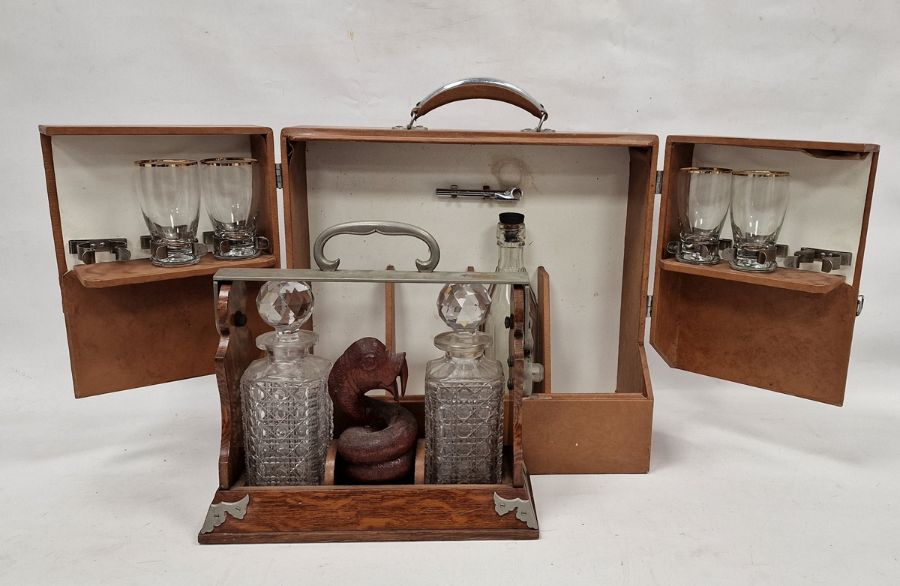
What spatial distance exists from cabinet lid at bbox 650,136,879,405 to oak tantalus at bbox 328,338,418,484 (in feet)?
2.01

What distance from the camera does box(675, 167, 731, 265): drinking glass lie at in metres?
1.69

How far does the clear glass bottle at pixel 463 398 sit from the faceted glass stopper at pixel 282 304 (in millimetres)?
240

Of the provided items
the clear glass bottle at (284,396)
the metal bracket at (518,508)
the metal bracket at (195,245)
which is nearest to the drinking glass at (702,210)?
the metal bracket at (518,508)

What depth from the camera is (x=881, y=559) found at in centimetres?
138

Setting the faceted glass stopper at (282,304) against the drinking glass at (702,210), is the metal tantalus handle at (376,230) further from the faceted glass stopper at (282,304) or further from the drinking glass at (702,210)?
the drinking glass at (702,210)

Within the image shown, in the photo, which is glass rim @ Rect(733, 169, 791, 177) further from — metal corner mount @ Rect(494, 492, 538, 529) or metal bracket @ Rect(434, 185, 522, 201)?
metal corner mount @ Rect(494, 492, 538, 529)

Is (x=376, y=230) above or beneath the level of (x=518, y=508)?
above

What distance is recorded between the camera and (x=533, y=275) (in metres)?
1.89

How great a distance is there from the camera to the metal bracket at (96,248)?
5.47ft

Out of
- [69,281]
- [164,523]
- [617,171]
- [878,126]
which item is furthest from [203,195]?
[878,126]

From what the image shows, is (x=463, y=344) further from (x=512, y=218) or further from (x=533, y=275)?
(x=533, y=275)

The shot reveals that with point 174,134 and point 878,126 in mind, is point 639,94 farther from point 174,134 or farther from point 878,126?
point 174,134

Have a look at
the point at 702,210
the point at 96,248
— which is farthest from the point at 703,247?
the point at 96,248

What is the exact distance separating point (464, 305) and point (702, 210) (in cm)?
62
